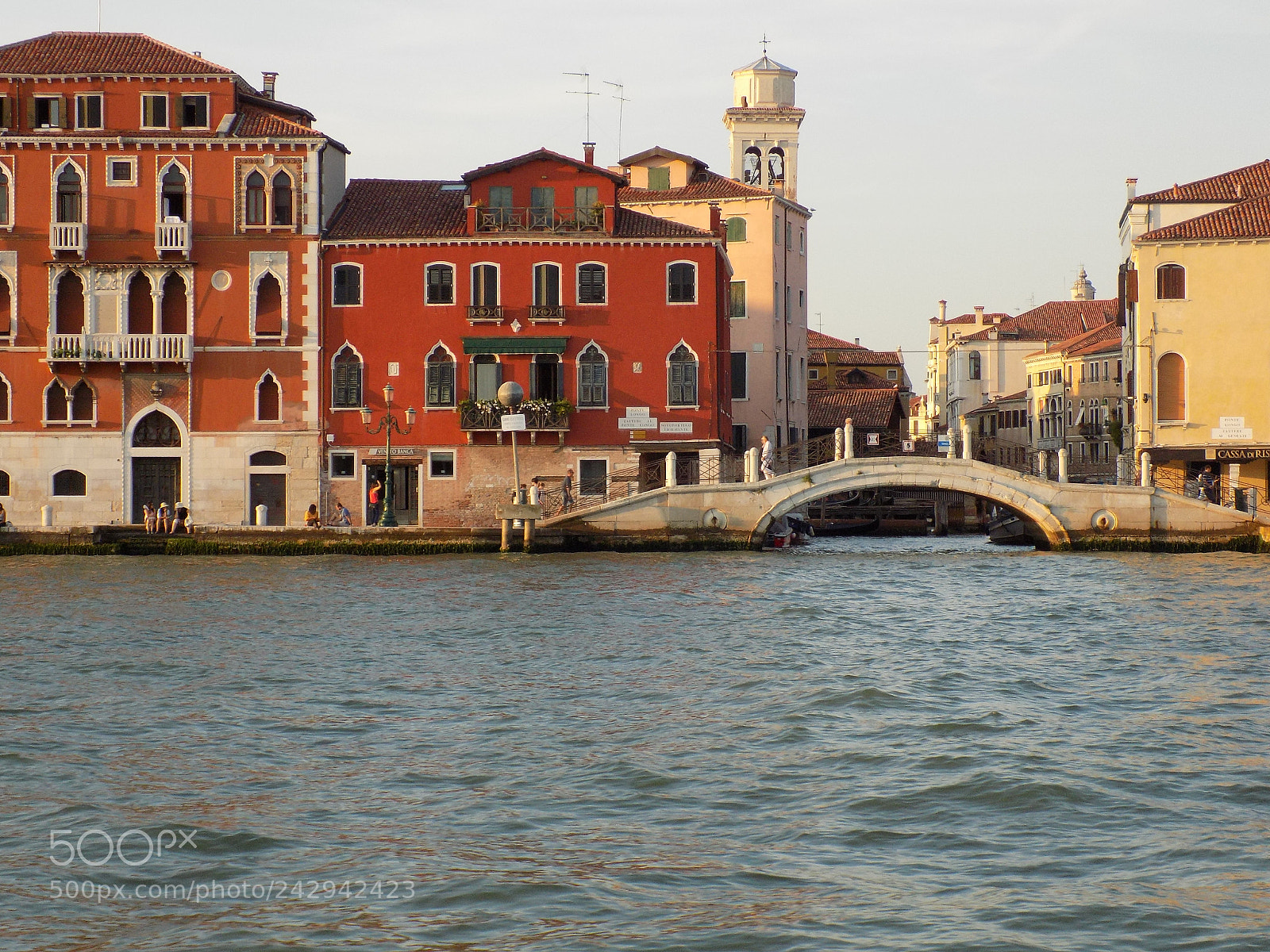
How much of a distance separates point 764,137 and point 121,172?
30.6 meters

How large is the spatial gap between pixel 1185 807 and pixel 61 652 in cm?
1371

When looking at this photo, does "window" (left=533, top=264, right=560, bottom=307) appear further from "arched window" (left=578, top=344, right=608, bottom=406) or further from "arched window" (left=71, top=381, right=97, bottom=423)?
"arched window" (left=71, top=381, right=97, bottom=423)

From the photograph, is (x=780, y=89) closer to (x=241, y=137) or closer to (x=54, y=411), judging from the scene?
(x=241, y=137)

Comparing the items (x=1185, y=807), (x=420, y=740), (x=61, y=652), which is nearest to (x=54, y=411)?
(x=61, y=652)

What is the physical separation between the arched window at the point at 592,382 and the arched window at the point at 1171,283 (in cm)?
1444

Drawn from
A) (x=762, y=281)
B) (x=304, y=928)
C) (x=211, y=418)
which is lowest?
(x=304, y=928)

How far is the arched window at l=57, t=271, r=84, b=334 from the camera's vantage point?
126 feet

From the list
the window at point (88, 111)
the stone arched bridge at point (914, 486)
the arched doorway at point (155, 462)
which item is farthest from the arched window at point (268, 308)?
the stone arched bridge at point (914, 486)

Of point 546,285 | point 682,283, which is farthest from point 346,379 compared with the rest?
point 682,283

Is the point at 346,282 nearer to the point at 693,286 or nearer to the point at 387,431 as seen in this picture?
the point at 387,431

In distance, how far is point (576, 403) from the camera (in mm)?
38656

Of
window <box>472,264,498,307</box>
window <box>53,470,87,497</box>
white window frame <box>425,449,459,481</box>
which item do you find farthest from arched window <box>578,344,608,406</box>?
window <box>53,470,87,497</box>

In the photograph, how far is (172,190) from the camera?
38500 mm

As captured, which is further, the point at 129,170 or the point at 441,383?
the point at 441,383
